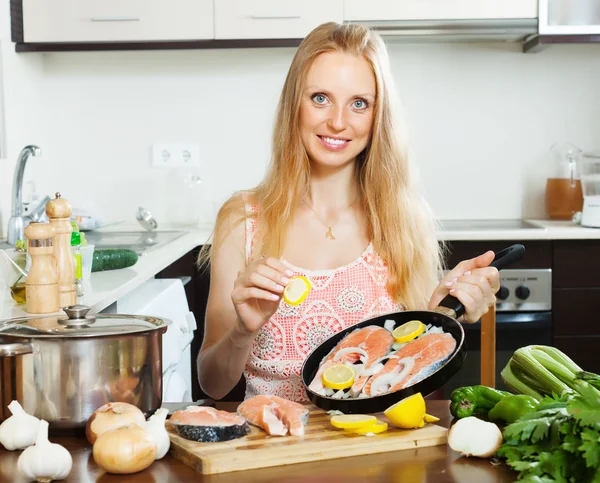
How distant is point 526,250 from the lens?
10.4 ft

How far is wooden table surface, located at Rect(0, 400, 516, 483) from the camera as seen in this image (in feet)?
3.15

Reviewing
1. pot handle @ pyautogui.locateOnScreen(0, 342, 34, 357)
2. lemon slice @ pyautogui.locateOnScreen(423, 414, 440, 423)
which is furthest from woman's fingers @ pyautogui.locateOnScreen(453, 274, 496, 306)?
pot handle @ pyautogui.locateOnScreen(0, 342, 34, 357)

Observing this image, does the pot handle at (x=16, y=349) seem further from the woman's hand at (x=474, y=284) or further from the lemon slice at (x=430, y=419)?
the woman's hand at (x=474, y=284)

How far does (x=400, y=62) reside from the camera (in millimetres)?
3666

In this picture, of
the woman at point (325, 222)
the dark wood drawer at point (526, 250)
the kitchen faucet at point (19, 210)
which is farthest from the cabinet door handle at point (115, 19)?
the woman at point (325, 222)

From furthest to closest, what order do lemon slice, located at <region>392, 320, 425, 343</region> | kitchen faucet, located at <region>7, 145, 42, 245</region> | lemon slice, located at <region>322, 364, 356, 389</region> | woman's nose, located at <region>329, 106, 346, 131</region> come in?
kitchen faucet, located at <region>7, 145, 42, 245</region>
woman's nose, located at <region>329, 106, 346, 131</region>
lemon slice, located at <region>392, 320, 425, 343</region>
lemon slice, located at <region>322, 364, 356, 389</region>

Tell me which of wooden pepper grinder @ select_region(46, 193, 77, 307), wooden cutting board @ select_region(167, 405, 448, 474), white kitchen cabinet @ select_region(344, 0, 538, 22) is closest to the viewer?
wooden cutting board @ select_region(167, 405, 448, 474)

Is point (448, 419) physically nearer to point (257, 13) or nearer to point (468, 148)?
point (257, 13)

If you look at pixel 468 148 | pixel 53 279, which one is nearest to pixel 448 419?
pixel 53 279

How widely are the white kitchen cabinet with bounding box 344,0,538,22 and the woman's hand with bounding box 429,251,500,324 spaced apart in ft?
6.62

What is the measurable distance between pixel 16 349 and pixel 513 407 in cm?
61

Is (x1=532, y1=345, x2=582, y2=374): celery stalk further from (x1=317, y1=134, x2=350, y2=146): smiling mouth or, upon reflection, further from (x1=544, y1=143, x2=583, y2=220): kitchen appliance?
(x1=544, y1=143, x2=583, y2=220): kitchen appliance

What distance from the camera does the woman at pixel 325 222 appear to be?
5.86 ft

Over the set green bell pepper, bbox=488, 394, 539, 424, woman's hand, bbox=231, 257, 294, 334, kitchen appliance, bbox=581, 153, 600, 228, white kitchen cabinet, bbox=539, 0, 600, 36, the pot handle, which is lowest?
green bell pepper, bbox=488, 394, 539, 424
